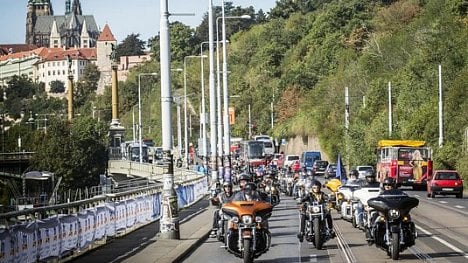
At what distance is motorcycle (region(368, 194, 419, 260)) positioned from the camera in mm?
21344

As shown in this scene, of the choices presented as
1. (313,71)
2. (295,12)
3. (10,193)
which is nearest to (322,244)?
(10,193)

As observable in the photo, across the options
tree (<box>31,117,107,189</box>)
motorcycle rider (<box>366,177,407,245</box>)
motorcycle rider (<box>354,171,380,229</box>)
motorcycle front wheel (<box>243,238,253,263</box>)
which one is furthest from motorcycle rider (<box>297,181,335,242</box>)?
tree (<box>31,117,107,189</box>)

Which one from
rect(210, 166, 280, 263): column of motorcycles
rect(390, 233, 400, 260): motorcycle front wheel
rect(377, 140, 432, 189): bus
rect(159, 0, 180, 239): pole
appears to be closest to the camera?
rect(210, 166, 280, 263): column of motorcycles

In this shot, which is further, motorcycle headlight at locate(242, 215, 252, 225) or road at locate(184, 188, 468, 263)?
road at locate(184, 188, 468, 263)

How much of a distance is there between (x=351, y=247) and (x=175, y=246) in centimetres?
432

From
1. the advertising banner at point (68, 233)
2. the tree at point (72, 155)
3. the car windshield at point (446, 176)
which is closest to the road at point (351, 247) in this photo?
the advertising banner at point (68, 233)

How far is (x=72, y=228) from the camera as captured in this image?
74.0 ft

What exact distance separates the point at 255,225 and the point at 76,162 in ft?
284

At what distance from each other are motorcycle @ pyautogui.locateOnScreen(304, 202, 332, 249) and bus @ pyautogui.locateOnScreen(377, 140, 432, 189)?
40.5m

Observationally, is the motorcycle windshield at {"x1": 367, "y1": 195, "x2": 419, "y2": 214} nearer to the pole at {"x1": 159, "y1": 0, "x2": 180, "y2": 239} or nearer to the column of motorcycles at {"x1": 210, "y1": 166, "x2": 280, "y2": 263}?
the column of motorcycles at {"x1": 210, "y1": 166, "x2": 280, "y2": 263}

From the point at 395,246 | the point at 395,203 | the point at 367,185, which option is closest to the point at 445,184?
the point at 367,185

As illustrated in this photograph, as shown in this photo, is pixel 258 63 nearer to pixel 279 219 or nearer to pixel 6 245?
pixel 279 219

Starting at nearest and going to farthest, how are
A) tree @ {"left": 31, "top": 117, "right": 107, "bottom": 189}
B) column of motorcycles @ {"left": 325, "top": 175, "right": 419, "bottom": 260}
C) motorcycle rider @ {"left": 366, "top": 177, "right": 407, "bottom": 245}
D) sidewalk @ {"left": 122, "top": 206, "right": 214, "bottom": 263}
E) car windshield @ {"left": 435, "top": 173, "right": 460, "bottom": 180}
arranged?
column of motorcycles @ {"left": 325, "top": 175, "right": 419, "bottom": 260}, motorcycle rider @ {"left": 366, "top": 177, "right": 407, "bottom": 245}, sidewalk @ {"left": 122, "top": 206, "right": 214, "bottom": 263}, car windshield @ {"left": 435, "top": 173, "right": 460, "bottom": 180}, tree @ {"left": 31, "top": 117, "right": 107, "bottom": 189}

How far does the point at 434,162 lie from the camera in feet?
240
